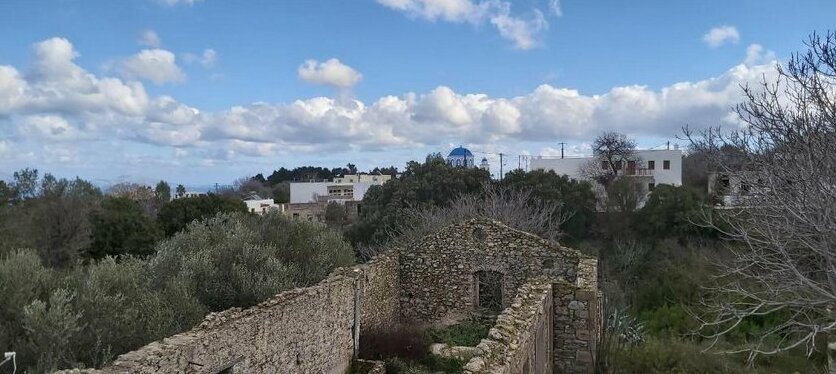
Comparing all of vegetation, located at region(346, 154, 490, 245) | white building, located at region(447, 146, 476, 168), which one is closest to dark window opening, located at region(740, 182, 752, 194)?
vegetation, located at region(346, 154, 490, 245)

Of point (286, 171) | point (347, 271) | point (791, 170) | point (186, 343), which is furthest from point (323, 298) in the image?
point (286, 171)

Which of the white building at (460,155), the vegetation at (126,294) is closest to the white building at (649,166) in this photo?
the white building at (460,155)

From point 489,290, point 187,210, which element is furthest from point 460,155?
point 489,290

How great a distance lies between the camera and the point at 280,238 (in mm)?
17359

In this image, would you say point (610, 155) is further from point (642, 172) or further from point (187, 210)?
point (187, 210)

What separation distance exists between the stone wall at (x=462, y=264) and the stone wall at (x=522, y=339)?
4.00 m

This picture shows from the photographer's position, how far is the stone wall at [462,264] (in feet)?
48.4

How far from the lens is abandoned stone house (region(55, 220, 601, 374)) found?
22.5 feet

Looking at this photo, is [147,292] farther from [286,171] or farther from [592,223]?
[286,171]

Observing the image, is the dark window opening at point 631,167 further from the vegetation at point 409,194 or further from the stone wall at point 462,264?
the stone wall at point 462,264

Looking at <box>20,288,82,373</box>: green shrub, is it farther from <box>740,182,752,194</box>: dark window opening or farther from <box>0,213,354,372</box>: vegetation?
<box>740,182,752,194</box>: dark window opening

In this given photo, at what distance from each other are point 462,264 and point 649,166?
37.7m

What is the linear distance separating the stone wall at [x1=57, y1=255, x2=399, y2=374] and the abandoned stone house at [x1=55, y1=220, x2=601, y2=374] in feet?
0.05

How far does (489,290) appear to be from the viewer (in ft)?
51.7
